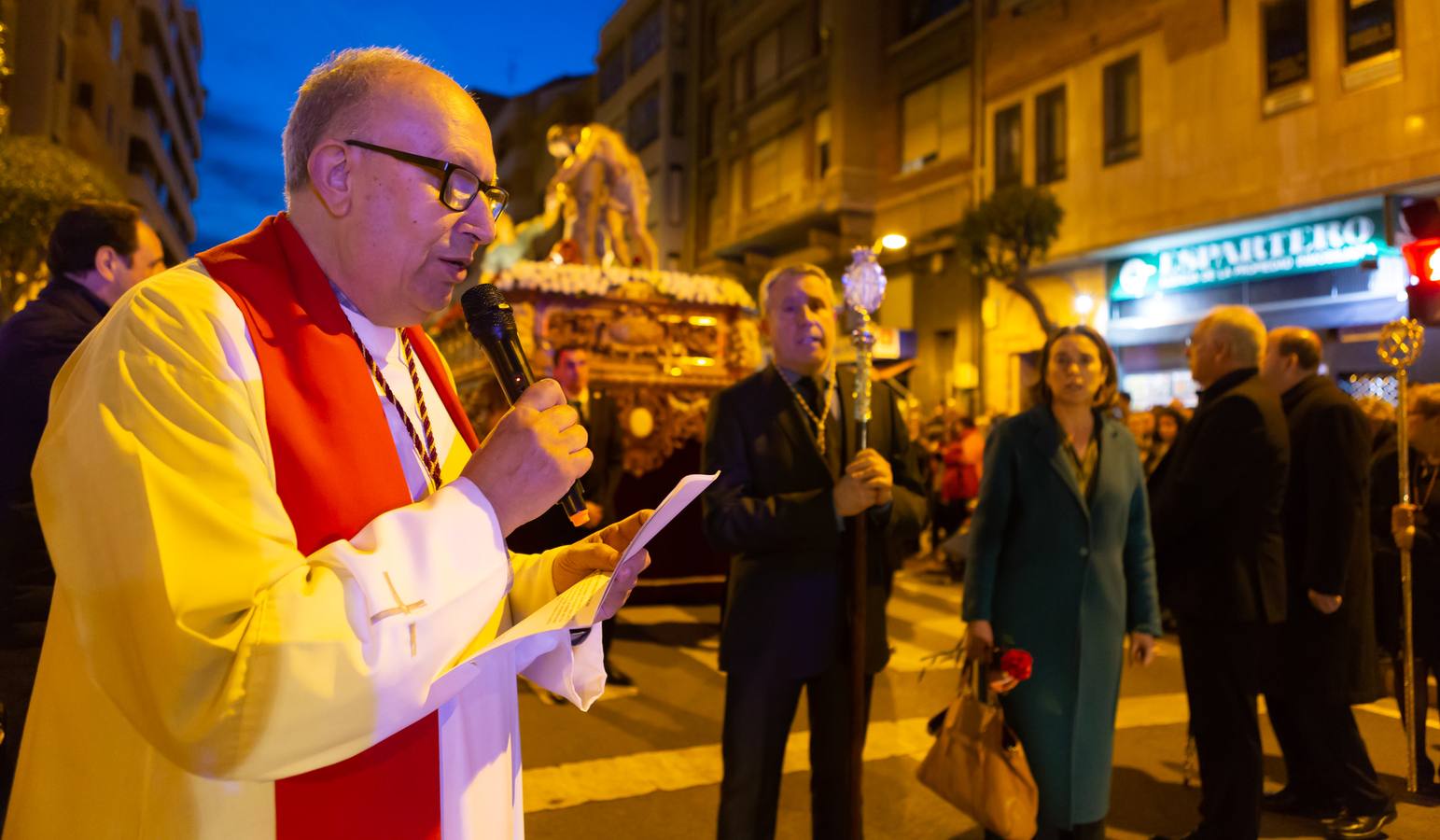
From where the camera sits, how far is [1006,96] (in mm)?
18781

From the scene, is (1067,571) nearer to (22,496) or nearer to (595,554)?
(595,554)

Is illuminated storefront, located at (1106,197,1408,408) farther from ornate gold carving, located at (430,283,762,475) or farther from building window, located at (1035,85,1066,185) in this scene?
ornate gold carving, located at (430,283,762,475)

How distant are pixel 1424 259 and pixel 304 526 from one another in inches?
235

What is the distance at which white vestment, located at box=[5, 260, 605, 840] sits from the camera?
979 millimetres

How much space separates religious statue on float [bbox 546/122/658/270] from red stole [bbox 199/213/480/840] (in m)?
6.84

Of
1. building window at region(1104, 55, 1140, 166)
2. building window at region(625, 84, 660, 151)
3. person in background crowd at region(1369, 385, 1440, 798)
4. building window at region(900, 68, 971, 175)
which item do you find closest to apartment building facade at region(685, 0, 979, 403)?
building window at region(900, 68, 971, 175)

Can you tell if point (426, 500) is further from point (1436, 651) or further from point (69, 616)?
point (1436, 651)

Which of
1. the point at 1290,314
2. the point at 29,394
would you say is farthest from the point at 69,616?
the point at 1290,314

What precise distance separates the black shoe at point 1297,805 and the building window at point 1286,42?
12.8 m

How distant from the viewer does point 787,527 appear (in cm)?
286

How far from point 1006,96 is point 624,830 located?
59.8 ft

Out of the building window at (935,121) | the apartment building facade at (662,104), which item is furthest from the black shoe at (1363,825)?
the apartment building facade at (662,104)

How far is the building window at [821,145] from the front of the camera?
23672 mm

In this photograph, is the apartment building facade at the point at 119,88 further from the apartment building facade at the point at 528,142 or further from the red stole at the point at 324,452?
the apartment building facade at the point at 528,142
